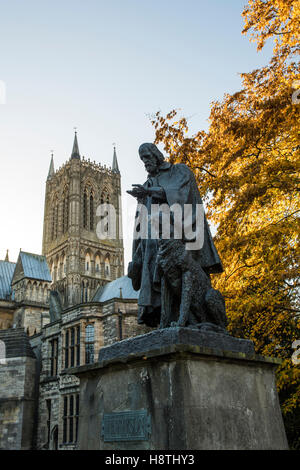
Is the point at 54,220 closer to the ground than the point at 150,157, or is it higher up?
higher up

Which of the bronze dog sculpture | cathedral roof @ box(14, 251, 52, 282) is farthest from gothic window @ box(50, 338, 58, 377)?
the bronze dog sculpture

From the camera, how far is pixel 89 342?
26.2 meters

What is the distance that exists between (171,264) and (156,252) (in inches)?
16.3

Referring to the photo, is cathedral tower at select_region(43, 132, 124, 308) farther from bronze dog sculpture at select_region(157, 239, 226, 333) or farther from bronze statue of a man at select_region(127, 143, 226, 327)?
bronze dog sculpture at select_region(157, 239, 226, 333)

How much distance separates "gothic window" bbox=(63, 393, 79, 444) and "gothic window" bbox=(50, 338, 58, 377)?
119 inches

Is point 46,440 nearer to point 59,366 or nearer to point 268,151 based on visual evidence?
point 59,366

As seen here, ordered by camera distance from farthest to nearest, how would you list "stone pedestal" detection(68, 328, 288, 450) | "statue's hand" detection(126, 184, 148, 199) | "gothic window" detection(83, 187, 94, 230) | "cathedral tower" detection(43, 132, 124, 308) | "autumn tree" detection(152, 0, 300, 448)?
1. "gothic window" detection(83, 187, 94, 230)
2. "cathedral tower" detection(43, 132, 124, 308)
3. "autumn tree" detection(152, 0, 300, 448)
4. "statue's hand" detection(126, 184, 148, 199)
5. "stone pedestal" detection(68, 328, 288, 450)

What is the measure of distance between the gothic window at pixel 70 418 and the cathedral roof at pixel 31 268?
22.2 m

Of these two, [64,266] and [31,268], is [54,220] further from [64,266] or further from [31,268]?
[31,268]

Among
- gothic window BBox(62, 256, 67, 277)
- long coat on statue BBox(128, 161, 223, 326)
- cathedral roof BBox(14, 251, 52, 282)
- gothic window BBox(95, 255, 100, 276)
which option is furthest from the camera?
gothic window BBox(95, 255, 100, 276)

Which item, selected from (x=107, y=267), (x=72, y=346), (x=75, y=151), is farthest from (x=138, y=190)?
(x=75, y=151)

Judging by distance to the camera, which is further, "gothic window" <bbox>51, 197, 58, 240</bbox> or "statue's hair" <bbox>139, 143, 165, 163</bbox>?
"gothic window" <bbox>51, 197, 58, 240</bbox>

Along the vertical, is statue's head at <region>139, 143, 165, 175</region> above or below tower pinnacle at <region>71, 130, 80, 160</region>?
below

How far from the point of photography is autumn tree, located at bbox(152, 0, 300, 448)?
29.3ft
